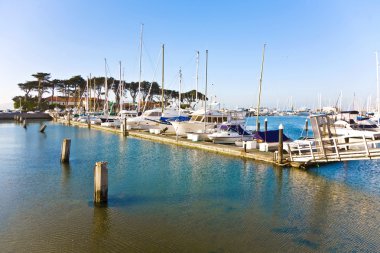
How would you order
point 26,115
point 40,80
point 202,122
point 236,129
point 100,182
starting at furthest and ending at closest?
1. point 40,80
2. point 26,115
3. point 202,122
4. point 236,129
5. point 100,182

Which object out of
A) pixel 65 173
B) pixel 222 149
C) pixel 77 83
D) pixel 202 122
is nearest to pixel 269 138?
pixel 222 149

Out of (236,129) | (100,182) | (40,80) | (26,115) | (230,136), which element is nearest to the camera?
(100,182)

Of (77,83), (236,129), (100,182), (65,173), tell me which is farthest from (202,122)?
(77,83)

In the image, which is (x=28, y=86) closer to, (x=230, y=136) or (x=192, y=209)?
(x=230, y=136)

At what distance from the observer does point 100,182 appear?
12945mm

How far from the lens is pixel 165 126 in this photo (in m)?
45.7

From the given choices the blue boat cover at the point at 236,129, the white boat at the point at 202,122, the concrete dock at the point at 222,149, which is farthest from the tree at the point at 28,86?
the blue boat cover at the point at 236,129

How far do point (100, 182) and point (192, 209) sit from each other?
4010 millimetres

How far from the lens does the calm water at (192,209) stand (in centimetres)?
988

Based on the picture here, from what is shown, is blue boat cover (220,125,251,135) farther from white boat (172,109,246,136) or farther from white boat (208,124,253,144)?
white boat (172,109,246,136)

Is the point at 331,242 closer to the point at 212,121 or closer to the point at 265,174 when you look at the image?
the point at 265,174

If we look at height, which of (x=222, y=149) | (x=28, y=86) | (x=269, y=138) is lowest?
(x=222, y=149)

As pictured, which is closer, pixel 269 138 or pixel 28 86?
pixel 269 138

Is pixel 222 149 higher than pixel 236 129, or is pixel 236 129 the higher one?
pixel 236 129
